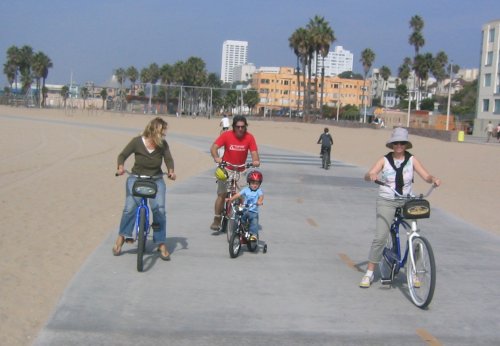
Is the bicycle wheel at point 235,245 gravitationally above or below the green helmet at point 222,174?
below

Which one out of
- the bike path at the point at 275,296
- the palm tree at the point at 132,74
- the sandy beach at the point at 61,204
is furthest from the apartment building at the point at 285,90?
the bike path at the point at 275,296

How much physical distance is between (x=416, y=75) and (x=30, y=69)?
203 feet

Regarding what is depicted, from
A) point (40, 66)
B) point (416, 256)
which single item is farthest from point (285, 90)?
point (416, 256)

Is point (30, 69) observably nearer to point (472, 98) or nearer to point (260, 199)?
point (472, 98)

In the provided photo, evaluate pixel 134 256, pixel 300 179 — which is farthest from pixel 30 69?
pixel 134 256

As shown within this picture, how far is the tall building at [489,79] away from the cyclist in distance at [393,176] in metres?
70.2

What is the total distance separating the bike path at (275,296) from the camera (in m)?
5.42

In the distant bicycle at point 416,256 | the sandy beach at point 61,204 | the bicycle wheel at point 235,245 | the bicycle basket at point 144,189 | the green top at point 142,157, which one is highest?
the green top at point 142,157

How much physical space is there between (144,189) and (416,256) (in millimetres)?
2884

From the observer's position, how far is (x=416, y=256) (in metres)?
6.51

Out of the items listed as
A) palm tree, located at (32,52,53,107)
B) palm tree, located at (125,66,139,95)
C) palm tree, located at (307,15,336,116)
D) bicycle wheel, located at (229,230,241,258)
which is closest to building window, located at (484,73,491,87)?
palm tree, located at (307,15,336,116)

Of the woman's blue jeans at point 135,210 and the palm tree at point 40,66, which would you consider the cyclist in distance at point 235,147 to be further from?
the palm tree at point 40,66

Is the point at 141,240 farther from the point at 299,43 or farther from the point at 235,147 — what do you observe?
the point at 299,43

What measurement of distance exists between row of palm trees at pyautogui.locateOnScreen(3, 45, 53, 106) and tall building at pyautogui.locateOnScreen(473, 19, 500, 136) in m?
68.1
